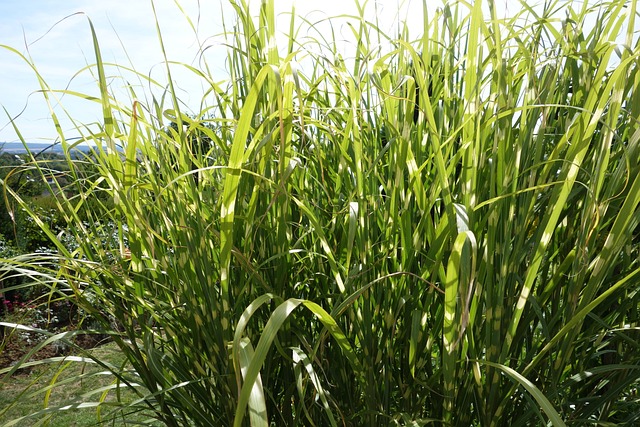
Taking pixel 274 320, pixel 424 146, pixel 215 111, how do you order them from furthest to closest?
pixel 215 111, pixel 424 146, pixel 274 320

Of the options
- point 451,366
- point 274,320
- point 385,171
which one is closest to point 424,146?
point 385,171

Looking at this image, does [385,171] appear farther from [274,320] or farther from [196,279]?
[274,320]

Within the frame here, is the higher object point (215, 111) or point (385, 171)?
point (215, 111)

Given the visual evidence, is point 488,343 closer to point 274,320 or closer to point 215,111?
point 274,320

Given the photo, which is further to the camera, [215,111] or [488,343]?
[215,111]

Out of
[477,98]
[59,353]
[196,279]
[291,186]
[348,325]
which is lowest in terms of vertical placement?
[59,353]

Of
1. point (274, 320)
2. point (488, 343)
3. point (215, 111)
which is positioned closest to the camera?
point (274, 320)

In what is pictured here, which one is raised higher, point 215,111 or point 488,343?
point 215,111

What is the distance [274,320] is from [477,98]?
60 cm

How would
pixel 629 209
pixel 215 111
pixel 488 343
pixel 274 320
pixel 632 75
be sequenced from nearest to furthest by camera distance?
pixel 274 320, pixel 629 209, pixel 488 343, pixel 632 75, pixel 215 111

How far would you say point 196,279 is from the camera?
117 centimetres

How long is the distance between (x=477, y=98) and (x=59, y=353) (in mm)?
4862

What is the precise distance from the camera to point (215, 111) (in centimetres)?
162

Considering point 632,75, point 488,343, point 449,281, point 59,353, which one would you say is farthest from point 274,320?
point 59,353
